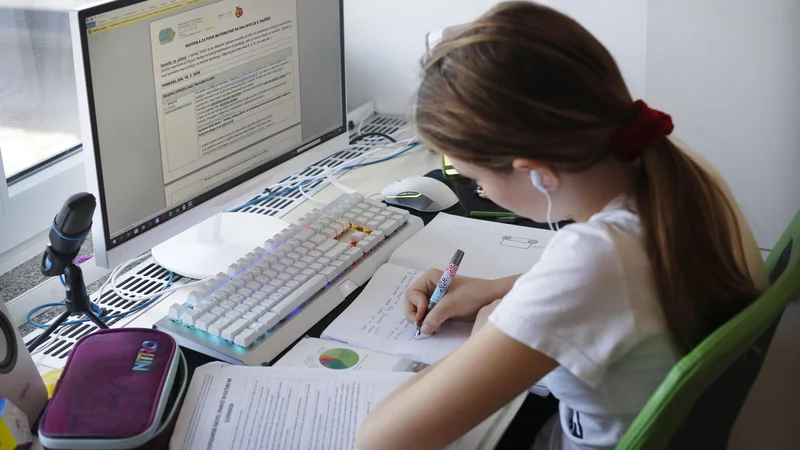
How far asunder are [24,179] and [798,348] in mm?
1312

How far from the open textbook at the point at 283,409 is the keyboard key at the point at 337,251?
0.25 metres

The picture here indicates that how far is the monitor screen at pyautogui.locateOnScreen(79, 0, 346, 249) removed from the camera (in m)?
0.97

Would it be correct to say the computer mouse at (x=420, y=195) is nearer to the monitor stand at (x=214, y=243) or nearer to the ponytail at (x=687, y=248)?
the monitor stand at (x=214, y=243)

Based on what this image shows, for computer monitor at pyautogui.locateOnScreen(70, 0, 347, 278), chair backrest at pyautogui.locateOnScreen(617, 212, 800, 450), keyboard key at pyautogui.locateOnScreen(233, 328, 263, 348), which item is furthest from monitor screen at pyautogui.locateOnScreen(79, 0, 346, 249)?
chair backrest at pyautogui.locateOnScreen(617, 212, 800, 450)

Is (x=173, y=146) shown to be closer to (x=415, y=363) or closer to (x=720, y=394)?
(x=415, y=363)

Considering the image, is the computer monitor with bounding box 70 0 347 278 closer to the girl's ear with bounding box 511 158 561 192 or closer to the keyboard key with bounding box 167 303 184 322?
the keyboard key with bounding box 167 303 184 322

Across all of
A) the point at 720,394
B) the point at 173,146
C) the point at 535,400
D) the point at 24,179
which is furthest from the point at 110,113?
the point at 720,394

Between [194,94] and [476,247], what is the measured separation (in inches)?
19.1

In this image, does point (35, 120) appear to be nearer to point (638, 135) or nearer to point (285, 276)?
point (285, 276)

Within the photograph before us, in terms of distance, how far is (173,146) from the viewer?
1.08 m

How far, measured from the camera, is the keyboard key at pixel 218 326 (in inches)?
38.6

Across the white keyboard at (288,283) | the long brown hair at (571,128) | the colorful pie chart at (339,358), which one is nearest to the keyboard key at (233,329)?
the white keyboard at (288,283)

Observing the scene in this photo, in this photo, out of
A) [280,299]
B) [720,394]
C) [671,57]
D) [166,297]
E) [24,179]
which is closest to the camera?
[720,394]

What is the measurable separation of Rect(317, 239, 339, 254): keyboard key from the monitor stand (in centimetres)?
15
